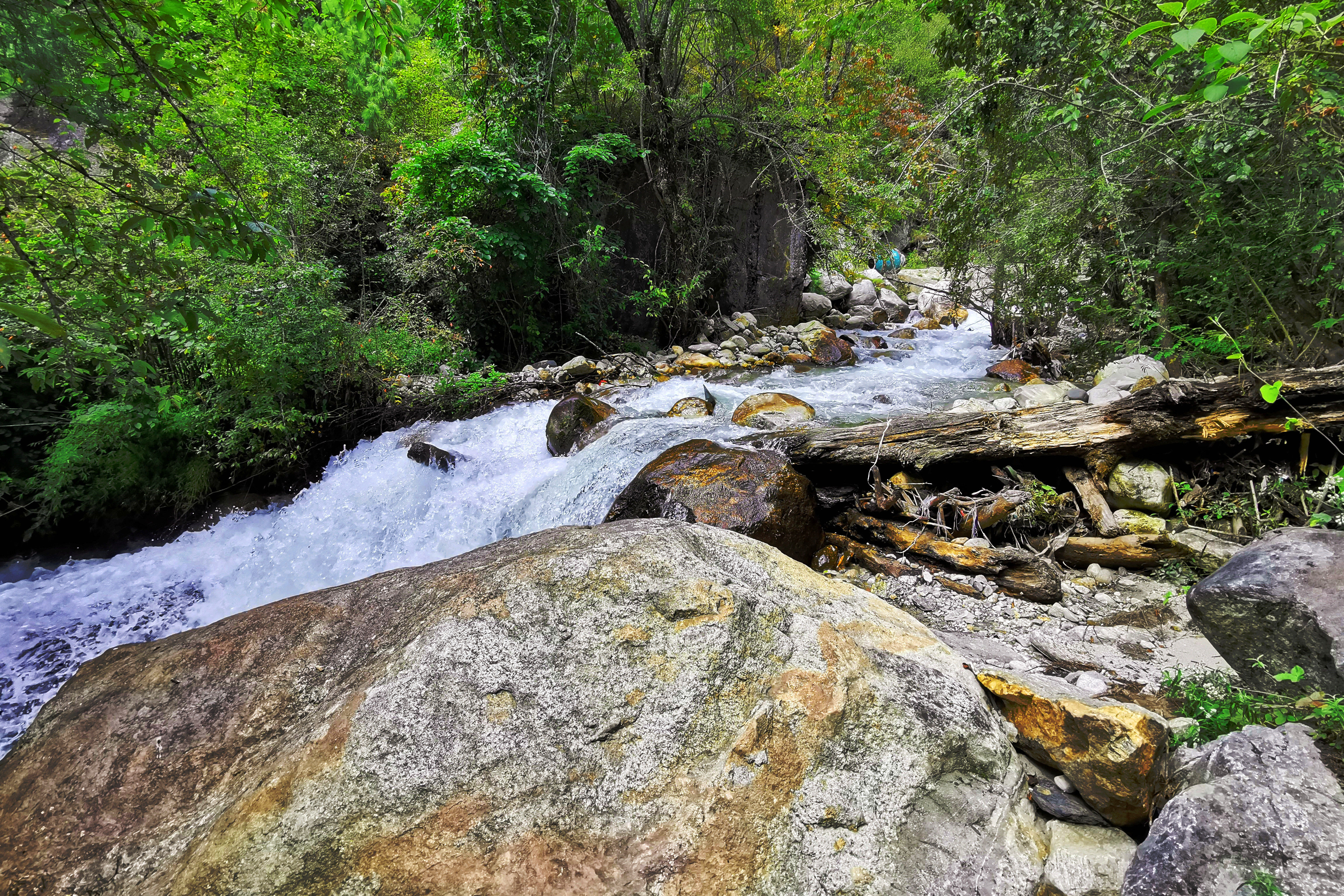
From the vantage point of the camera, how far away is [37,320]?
964 mm

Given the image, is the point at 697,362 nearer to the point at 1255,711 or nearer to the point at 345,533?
the point at 345,533

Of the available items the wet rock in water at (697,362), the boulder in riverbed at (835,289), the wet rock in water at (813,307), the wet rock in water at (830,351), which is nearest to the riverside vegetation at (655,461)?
the wet rock in water at (830,351)

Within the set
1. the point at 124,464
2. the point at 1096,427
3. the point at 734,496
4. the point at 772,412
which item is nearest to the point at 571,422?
the point at 772,412

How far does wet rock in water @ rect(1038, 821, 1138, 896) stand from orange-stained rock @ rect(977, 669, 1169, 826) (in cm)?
7

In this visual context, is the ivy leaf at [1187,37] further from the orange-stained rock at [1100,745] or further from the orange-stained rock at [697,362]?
the orange-stained rock at [697,362]

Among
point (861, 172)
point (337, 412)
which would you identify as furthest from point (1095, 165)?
point (337, 412)

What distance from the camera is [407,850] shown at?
148 centimetres

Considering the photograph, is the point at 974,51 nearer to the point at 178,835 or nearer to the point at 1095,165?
the point at 1095,165

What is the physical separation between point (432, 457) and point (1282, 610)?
6973mm

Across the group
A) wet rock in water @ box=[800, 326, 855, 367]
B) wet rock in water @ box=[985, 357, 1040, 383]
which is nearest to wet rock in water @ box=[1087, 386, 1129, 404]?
wet rock in water @ box=[985, 357, 1040, 383]

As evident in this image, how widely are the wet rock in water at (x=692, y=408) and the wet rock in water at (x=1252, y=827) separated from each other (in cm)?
634

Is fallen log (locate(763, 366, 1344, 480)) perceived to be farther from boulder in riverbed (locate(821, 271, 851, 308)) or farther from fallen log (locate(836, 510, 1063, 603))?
boulder in riverbed (locate(821, 271, 851, 308))

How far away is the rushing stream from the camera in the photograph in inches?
185

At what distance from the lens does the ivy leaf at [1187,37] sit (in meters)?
0.92
